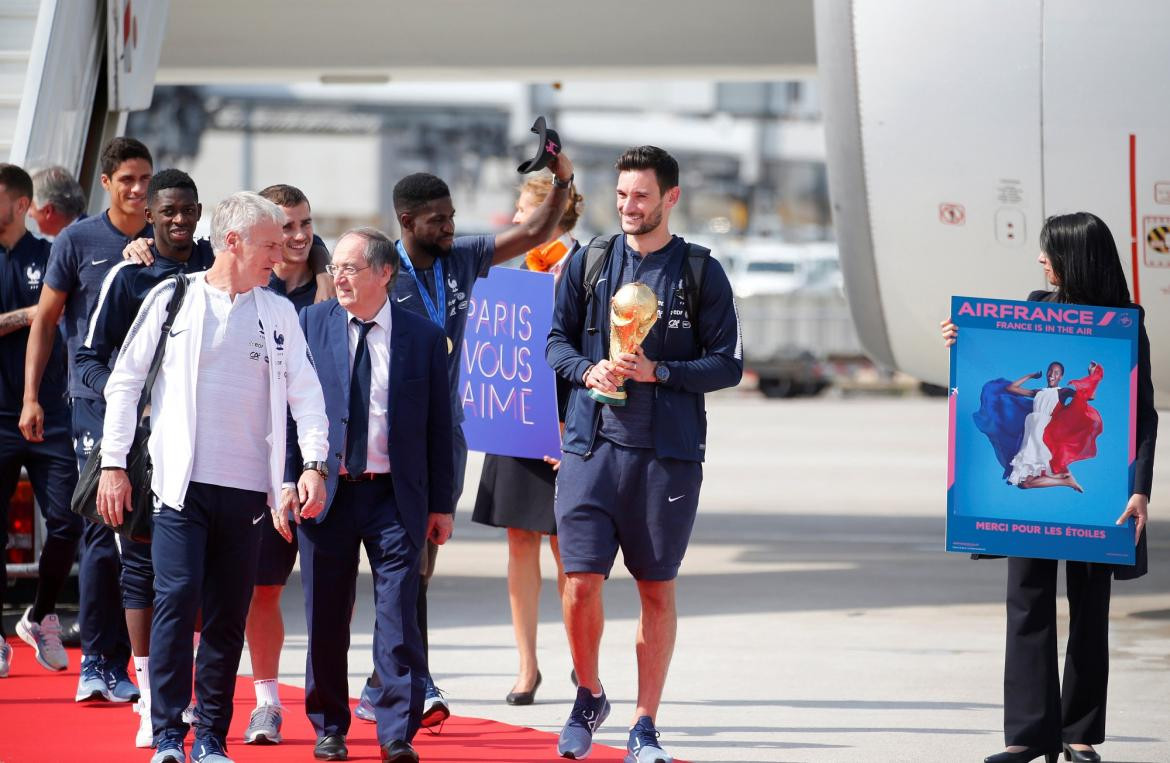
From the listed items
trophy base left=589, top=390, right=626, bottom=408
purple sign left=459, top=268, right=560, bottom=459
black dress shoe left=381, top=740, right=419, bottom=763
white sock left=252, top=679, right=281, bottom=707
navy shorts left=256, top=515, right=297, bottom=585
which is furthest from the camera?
purple sign left=459, top=268, right=560, bottom=459

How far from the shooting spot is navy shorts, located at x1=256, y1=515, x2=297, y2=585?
6087 millimetres

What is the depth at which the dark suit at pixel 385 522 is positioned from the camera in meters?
5.40

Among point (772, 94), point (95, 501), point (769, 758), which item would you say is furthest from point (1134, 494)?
point (772, 94)

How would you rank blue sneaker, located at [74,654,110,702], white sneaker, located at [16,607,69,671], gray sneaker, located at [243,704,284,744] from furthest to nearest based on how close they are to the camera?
white sneaker, located at [16,607,69,671]
blue sneaker, located at [74,654,110,702]
gray sneaker, located at [243,704,284,744]

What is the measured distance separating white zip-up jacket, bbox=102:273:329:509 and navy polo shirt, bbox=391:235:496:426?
968 mm

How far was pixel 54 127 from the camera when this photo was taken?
880 cm

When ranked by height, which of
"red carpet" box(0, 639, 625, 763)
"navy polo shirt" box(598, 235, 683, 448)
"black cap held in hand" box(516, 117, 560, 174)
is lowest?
"red carpet" box(0, 639, 625, 763)

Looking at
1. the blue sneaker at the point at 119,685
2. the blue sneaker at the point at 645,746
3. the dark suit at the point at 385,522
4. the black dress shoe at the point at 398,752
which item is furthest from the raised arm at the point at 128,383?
the blue sneaker at the point at 645,746

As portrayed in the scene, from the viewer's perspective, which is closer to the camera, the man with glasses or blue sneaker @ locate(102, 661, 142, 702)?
the man with glasses

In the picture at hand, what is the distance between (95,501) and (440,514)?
1.10 meters

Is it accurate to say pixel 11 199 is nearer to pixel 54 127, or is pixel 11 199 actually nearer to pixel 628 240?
pixel 54 127

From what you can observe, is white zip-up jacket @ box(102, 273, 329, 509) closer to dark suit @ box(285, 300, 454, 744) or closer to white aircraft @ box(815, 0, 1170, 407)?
dark suit @ box(285, 300, 454, 744)

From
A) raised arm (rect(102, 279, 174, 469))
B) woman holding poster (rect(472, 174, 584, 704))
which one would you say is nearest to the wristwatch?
raised arm (rect(102, 279, 174, 469))

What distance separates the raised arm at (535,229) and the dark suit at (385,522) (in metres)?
0.99
